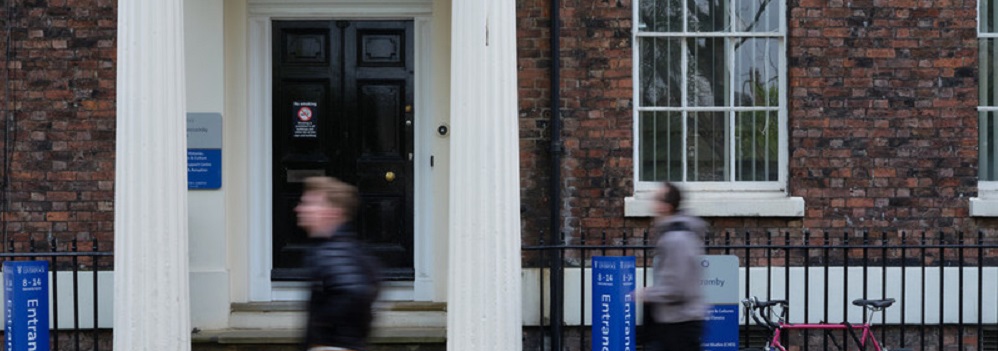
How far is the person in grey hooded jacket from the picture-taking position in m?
6.68

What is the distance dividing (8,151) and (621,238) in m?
4.79

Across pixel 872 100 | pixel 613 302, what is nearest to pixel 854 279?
pixel 872 100

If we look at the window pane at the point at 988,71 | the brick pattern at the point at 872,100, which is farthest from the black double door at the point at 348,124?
the window pane at the point at 988,71

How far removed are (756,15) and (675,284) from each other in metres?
3.53

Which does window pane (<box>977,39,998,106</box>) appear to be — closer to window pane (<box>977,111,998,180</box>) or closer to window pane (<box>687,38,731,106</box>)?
window pane (<box>977,111,998,180</box>)

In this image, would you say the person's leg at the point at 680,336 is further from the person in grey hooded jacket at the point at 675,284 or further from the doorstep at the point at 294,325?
the doorstep at the point at 294,325

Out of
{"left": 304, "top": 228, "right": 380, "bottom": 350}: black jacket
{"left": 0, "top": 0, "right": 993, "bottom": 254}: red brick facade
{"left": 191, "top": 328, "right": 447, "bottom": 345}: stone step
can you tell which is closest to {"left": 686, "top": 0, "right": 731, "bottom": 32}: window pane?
{"left": 0, "top": 0, "right": 993, "bottom": 254}: red brick facade

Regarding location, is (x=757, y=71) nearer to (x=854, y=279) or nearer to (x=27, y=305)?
(x=854, y=279)

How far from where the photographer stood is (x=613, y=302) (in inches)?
319

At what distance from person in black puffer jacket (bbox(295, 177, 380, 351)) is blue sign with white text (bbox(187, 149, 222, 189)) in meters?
4.02

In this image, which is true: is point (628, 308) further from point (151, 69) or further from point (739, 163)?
point (151, 69)

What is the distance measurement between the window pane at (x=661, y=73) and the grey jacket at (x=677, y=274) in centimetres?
280

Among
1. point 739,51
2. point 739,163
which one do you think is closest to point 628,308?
point 739,163

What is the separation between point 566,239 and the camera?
9281 mm
